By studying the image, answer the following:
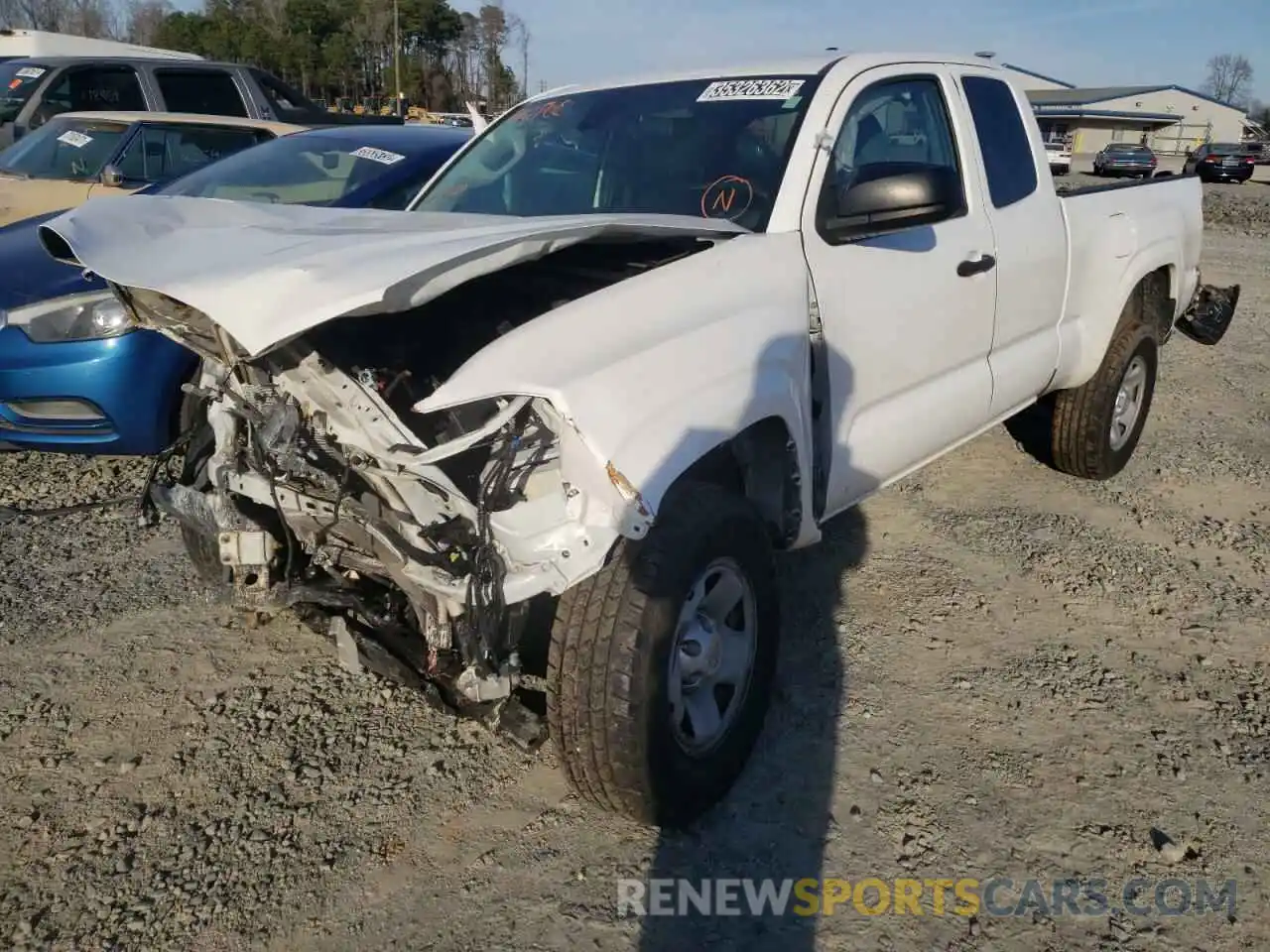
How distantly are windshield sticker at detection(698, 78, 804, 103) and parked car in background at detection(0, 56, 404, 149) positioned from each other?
6388mm

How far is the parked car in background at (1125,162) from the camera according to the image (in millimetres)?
32469

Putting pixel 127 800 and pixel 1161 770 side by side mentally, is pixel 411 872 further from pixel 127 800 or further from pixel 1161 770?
pixel 1161 770

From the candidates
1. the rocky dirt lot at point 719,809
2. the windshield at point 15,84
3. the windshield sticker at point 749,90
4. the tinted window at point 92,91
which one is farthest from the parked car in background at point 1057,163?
the windshield at point 15,84

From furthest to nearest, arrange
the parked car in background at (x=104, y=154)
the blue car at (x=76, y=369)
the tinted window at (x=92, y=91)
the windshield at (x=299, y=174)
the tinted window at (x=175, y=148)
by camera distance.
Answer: the tinted window at (x=92, y=91), the tinted window at (x=175, y=148), the parked car in background at (x=104, y=154), the windshield at (x=299, y=174), the blue car at (x=76, y=369)

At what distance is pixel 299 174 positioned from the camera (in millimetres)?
5652

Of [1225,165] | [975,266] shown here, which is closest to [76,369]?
[975,266]

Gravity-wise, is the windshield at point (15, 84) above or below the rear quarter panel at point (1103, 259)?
above

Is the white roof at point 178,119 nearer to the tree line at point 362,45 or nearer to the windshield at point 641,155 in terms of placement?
the windshield at point 641,155

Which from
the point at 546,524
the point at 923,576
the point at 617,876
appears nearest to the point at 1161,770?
the point at 923,576

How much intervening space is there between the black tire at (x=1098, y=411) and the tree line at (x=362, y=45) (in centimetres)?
4228

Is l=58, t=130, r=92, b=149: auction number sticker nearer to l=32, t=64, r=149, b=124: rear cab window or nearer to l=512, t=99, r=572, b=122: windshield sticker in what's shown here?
l=32, t=64, r=149, b=124: rear cab window

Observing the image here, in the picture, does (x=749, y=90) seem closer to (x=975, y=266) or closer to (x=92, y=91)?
(x=975, y=266)

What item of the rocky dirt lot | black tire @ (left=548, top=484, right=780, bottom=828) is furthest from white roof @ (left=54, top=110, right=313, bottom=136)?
black tire @ (left=548, top=484, right=780, bottom=828)

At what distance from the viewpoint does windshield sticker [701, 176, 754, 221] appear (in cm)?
321
